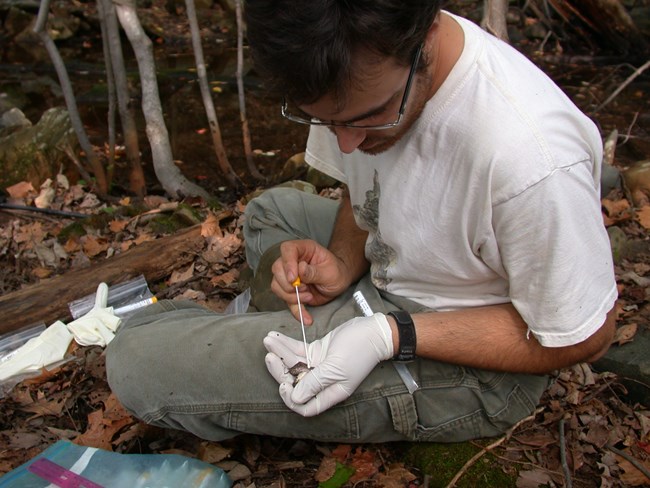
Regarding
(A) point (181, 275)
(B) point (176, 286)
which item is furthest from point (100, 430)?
(A) point (181, 275)

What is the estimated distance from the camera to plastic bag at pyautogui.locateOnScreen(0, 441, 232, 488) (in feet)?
6.97

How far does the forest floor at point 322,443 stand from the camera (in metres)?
2.25

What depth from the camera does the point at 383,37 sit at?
1.46 m

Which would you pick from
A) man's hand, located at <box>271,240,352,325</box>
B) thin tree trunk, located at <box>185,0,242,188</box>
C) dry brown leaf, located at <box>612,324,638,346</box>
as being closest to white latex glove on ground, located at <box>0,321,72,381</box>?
man's hand, located at <box>271,240,352,325</box>

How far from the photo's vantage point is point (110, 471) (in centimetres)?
220

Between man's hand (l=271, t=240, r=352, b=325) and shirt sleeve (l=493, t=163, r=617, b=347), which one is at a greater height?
shirt sleeve (l=493, t=163, r=617, b=347)

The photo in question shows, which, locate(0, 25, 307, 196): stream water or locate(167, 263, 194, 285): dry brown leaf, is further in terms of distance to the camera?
locate(0, 25, 307, 196): stream water

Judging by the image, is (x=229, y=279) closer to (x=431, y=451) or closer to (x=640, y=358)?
(x=431, y=451)

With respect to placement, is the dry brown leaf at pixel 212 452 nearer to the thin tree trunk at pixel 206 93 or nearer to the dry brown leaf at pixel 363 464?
the dry brown leaf at pixel 363 464

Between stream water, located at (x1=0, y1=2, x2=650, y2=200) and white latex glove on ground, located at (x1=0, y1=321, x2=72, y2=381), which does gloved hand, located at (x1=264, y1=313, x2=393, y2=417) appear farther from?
stream water, located at (x1=0, y1=2, x2=650, y2=200)

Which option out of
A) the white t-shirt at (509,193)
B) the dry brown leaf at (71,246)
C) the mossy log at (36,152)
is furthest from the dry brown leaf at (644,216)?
the mossy log at (36,152)

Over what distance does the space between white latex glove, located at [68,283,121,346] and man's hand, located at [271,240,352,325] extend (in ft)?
3.96

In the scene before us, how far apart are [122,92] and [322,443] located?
344cm

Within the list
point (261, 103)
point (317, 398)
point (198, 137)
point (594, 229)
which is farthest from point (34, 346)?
point (261, 103)
